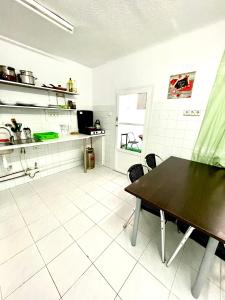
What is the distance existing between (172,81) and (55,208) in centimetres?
259

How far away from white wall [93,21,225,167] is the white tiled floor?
4.02 feet

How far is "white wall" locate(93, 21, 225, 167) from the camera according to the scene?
173 cm

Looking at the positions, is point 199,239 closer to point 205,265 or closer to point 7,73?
point 205,265

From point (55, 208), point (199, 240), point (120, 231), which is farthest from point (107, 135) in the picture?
point (199, 240)

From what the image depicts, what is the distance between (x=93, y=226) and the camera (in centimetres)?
164

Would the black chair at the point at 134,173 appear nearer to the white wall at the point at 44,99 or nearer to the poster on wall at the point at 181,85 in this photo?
the poster on wall at the point at 181,85

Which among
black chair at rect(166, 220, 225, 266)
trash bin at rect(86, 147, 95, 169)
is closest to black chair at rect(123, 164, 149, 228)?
black chair at rect(166, 220, 225, 266)

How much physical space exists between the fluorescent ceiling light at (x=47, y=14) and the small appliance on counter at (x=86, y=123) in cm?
157

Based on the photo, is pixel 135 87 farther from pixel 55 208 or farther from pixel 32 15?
pixel 55 208

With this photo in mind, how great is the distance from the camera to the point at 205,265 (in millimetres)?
910

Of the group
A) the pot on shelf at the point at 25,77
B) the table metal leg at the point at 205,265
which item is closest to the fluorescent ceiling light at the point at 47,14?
the pot on shelf at the point at 25,77

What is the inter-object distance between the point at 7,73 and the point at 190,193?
276 centimetres

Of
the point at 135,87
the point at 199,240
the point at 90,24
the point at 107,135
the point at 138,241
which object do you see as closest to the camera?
the point at 199,240

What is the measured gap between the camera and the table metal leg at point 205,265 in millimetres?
855
